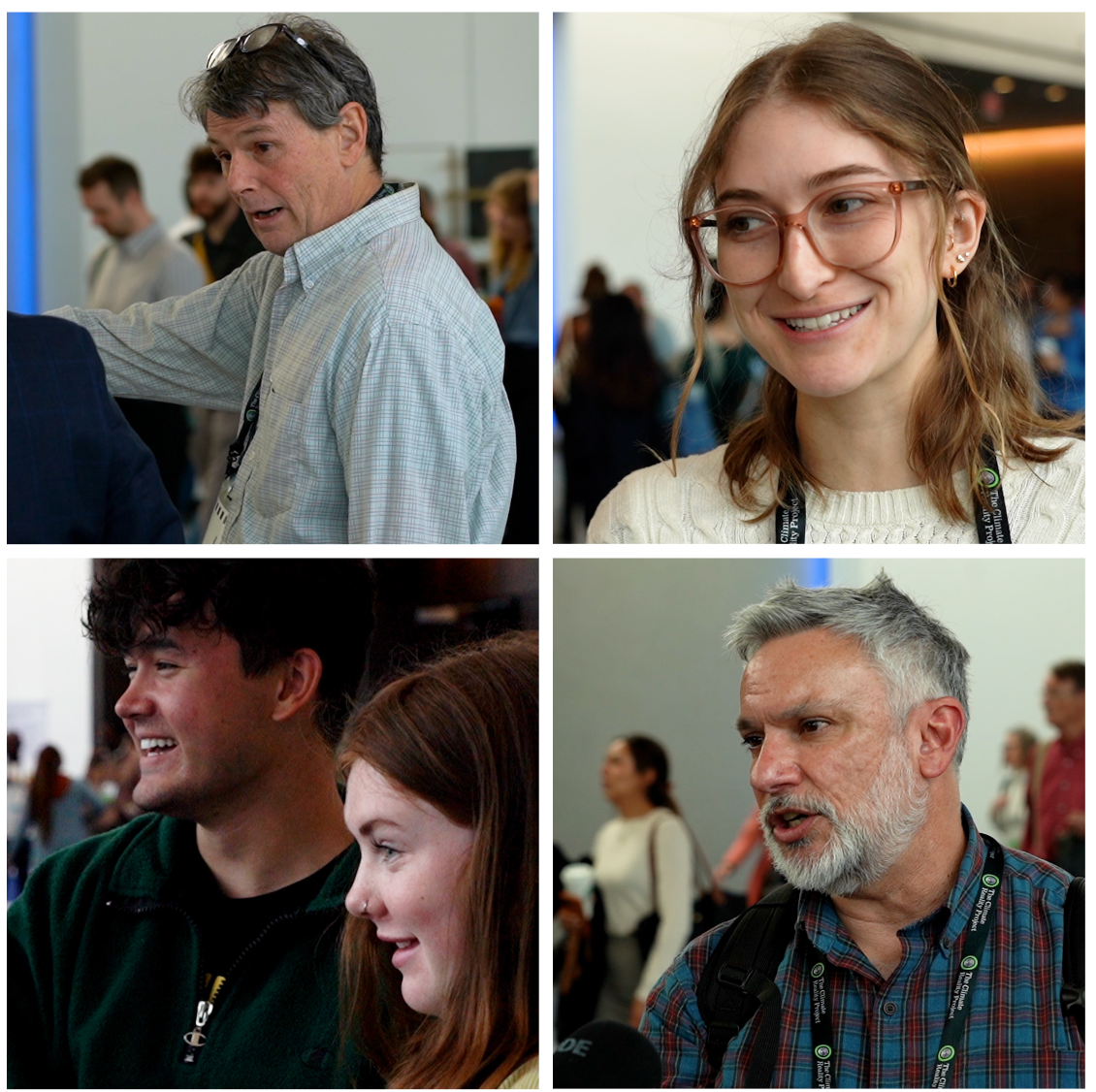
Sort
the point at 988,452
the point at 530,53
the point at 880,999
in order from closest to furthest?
the point at 988,452 < the point at 880,999 < the point at 530,53

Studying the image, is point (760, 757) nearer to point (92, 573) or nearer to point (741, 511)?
point (741, 511)

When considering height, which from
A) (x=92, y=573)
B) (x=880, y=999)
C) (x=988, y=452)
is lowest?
(x=880, y=999)

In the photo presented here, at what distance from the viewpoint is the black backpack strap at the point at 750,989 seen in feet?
5.26

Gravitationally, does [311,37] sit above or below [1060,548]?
above

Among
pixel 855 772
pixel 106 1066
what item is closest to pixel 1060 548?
pixel 855 772

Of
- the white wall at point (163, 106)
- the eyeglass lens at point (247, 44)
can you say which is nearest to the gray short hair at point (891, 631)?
the eyeglass lens at point (247, 44)

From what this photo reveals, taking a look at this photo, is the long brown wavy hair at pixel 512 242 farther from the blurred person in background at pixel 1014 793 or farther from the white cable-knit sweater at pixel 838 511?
the blurred person in background at pixel 1014 793

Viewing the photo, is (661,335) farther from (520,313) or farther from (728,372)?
(728,372)

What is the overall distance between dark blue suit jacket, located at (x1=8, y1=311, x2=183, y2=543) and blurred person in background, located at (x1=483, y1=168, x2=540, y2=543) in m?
0.45

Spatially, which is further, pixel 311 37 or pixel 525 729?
pixel 525 729

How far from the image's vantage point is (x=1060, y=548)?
5.14ft

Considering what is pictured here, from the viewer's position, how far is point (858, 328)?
1417 millimetres

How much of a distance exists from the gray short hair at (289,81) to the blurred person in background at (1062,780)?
1.17m

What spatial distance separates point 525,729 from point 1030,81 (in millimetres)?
5219
